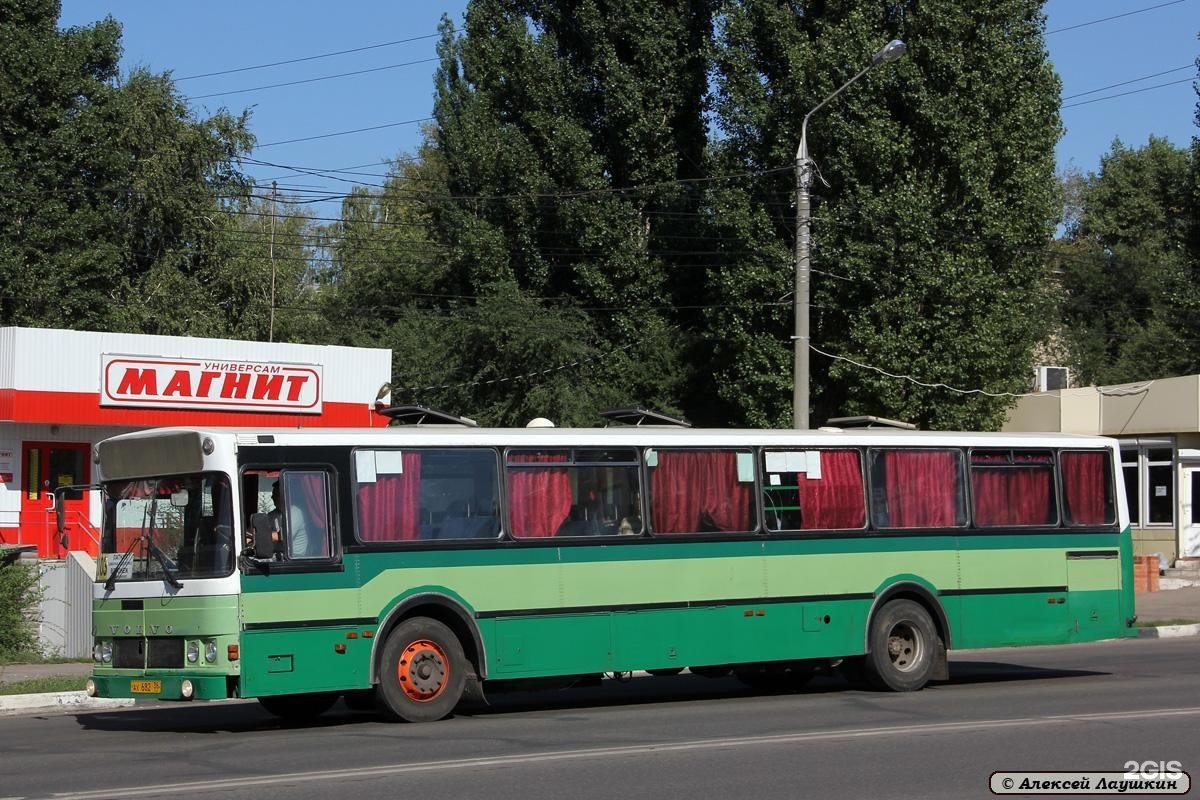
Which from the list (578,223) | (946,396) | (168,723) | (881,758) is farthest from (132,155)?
(881,758)

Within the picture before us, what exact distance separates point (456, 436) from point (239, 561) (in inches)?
97.2

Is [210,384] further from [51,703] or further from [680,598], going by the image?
[680,598]

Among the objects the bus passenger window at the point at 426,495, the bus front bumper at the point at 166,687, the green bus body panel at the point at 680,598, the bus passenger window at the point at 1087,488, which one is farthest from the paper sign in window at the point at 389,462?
the bus passenger window at the point at 1087,488

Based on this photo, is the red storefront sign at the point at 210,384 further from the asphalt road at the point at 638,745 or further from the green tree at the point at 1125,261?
the green tree at the point at 1125,261

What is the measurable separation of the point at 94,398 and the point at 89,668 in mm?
11971

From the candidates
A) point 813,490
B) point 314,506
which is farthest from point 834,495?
point 314,506

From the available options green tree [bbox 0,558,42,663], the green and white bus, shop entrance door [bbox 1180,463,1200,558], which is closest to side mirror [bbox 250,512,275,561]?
the green and white bus

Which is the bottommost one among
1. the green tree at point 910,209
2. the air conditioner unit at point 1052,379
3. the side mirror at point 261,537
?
the side mirror at point 261,537

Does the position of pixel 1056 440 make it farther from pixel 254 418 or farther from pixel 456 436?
pixel 254 418

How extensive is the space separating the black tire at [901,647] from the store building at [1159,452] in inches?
937

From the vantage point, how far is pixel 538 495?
49.6ft

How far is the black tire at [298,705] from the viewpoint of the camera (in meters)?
14.8

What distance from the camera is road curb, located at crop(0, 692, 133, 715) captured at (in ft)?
55.3

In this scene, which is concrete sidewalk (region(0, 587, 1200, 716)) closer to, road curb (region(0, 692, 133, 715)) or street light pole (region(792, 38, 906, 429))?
road curb (region(0, 692, 133, 715))
